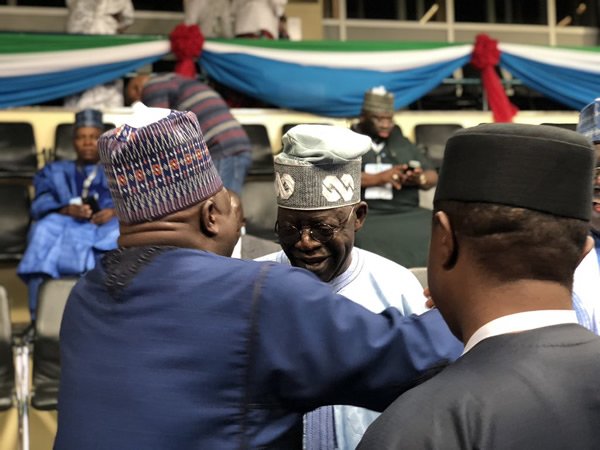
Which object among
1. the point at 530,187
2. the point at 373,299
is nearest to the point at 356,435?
the point at 373,299

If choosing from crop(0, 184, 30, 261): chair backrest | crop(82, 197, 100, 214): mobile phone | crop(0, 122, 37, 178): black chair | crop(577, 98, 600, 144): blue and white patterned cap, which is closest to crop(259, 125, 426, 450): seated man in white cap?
crop(577, 98, 600, 144): blue and white patterned cap

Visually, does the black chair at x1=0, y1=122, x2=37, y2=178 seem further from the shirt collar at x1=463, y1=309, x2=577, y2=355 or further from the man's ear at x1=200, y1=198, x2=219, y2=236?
the shirt collar at x1=463, y1=309, x2=577, y2=355

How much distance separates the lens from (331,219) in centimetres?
259

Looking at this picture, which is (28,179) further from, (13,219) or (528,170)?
(528,170)

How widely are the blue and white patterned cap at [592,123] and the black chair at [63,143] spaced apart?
4336 millimetres

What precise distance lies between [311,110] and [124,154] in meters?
5.75

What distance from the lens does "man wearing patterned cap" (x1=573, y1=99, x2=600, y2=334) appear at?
2.42 meters

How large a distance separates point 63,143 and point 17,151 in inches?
12.5

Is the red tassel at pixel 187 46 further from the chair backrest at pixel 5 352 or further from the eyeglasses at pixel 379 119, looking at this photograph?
the chair backrest at pixel 5 352

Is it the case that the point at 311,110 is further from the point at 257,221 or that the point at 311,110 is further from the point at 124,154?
the point at 124,154

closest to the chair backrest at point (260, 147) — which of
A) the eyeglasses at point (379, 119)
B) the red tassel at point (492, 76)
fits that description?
the eyeglasses at point (379, 119)

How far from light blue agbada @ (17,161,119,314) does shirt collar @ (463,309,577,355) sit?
14.6ft

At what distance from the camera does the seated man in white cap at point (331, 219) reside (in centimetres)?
250

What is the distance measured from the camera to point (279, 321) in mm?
1595
